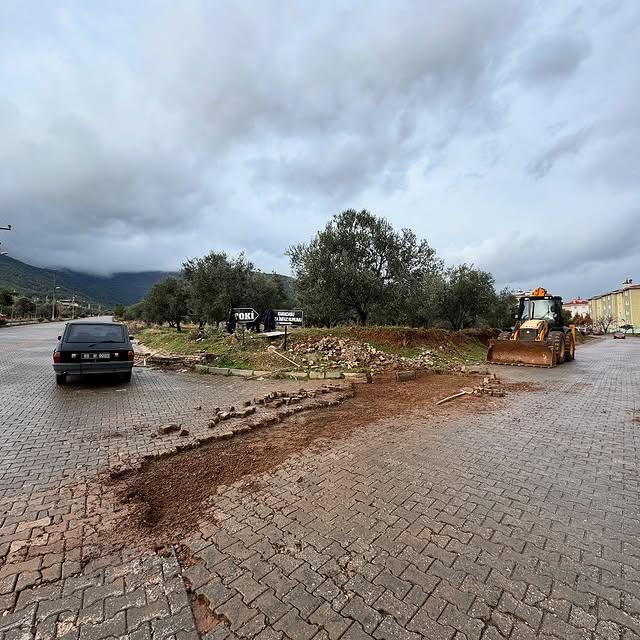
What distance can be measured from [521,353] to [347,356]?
7.46m

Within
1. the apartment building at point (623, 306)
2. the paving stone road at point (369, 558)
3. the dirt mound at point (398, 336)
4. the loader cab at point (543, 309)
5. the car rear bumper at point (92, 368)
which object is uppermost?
the apartment building at point (623, 306)

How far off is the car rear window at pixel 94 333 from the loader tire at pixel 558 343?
15962 millimetres

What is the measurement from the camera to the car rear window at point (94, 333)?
1003 cm

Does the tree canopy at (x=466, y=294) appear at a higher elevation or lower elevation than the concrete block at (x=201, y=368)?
higher

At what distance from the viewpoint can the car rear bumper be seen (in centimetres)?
953

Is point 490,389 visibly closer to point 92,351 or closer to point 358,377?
point 358,377

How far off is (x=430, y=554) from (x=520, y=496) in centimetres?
153

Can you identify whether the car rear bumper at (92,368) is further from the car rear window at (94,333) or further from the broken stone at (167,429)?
the broken stone at (167,429)

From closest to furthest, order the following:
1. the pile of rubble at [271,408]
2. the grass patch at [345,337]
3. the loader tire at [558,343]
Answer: the pile of rubble at [271,408], the grass patch at [345,337], the loader tire at [558,343]

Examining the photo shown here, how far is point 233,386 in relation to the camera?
10312 millimetres

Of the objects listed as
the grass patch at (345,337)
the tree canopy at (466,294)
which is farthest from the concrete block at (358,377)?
the tree canopy at (466,294)

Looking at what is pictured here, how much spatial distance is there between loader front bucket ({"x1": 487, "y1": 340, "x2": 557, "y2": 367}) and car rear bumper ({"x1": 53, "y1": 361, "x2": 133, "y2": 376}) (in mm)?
14154

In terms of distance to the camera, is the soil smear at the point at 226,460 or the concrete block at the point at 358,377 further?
the concrete block at the point at 358,377

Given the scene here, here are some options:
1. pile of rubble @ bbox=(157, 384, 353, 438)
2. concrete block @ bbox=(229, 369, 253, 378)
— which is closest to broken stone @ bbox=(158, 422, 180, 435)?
pile of rubble @ bbox=(157, 384, 353, 438)
